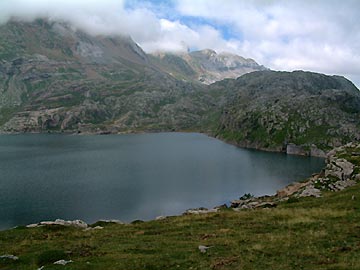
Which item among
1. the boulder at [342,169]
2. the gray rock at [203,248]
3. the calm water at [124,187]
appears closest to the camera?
the gray rock at [203,248]

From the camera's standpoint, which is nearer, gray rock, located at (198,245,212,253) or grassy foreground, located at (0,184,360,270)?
grassy foreground, located at (0,184,360,270)

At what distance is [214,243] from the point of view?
110ft

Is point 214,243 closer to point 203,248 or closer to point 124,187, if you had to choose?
point 203,248

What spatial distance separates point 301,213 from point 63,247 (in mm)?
29400

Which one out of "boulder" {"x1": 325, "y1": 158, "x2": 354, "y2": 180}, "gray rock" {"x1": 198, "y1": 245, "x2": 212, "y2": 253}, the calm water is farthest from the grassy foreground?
the calm water

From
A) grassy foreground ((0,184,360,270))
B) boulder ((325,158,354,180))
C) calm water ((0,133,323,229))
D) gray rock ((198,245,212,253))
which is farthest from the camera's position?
calm water ((0,133,323,229))

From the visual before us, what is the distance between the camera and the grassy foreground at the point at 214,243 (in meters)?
26.9

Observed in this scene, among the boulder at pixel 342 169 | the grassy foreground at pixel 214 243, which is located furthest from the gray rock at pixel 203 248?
the boulder at pixel 342 169

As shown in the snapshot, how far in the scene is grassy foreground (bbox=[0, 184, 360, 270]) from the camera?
26.9 m

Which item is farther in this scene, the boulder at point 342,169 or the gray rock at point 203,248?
the boulder at point 342,169

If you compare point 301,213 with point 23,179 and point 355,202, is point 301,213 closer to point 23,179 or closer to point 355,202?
point 355,202

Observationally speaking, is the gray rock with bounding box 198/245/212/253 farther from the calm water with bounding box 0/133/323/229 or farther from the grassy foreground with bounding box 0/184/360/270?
the calm water with bounding box 0/133/323/229

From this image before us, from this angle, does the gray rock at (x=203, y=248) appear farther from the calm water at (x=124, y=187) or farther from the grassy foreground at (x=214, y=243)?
the calm water at (x=124, y=187)

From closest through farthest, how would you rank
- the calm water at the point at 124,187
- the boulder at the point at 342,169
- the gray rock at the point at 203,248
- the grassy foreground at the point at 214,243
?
the grassy foreground at the point at 214,243
the gray rock at the point at 203,248
the boulder at the point at 342,169
the calm water at the point at 124,187
